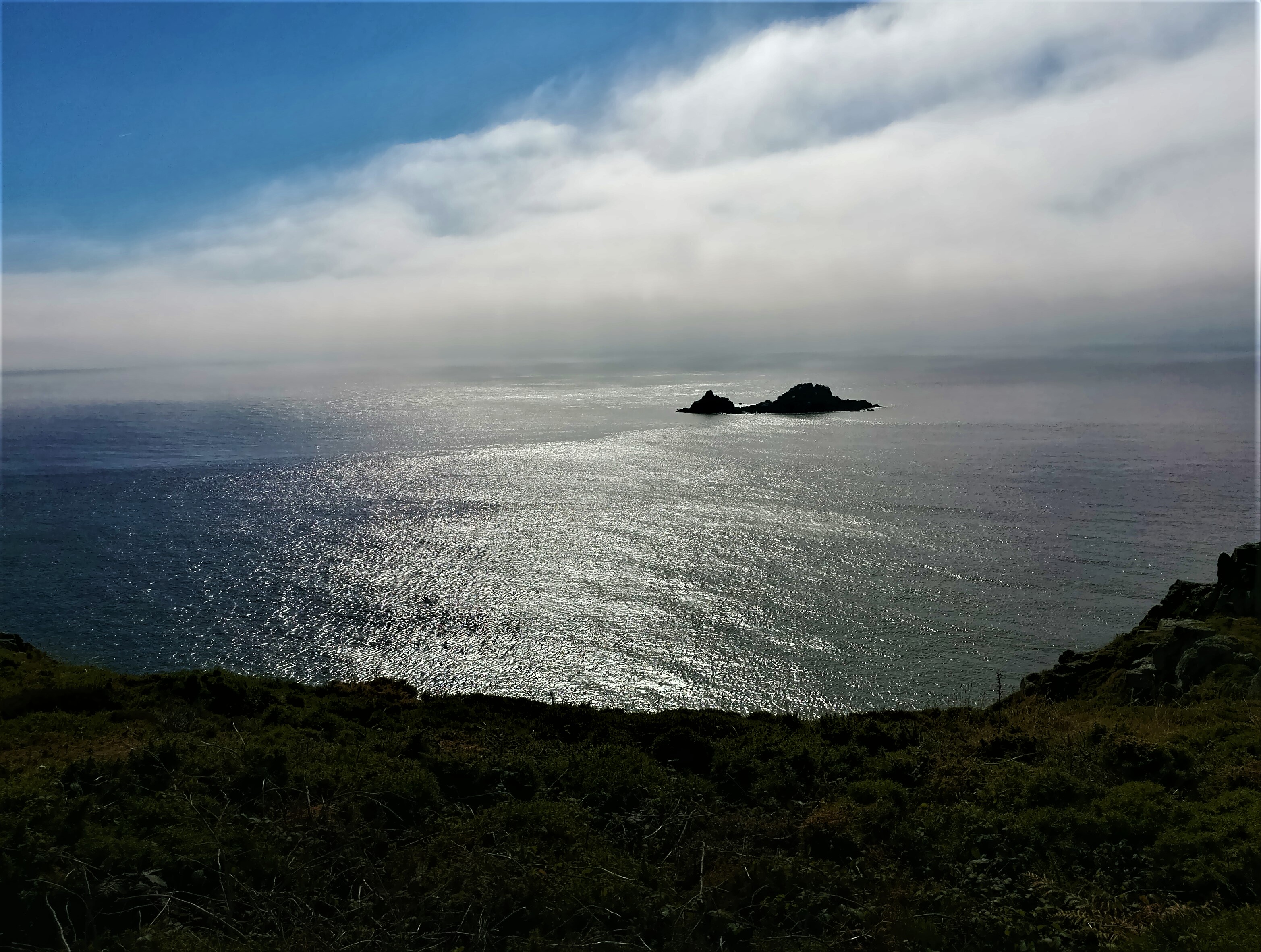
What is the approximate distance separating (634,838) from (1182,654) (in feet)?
65.4

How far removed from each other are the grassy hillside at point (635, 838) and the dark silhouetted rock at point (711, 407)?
128352 mm

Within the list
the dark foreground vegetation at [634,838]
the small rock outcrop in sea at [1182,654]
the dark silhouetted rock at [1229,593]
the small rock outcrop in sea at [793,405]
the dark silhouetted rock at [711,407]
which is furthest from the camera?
the dark silhouetted rock at [711,407]

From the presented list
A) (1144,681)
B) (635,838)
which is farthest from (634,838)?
(1144,681)

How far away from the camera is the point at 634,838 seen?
1276 cm

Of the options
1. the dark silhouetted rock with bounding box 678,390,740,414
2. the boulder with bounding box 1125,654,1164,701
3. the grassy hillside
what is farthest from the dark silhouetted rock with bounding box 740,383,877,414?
the grassy hillside

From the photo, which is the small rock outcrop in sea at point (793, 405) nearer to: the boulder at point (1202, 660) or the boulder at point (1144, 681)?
the boulder at point (1144, 681)

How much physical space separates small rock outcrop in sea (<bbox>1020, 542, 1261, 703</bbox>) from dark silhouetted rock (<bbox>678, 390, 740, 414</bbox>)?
381 ft

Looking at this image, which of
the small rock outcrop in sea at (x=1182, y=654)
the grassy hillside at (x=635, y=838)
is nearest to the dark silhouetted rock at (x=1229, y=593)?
the small rock outcrop in sea at (x=1182, y=654)

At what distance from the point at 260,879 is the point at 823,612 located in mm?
32052

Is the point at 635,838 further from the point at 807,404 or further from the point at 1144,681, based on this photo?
the point at 807,404

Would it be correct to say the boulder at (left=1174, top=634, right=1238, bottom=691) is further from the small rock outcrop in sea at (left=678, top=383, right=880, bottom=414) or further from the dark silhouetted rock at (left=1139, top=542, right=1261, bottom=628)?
the small rock outcrop in sea at (left=678, top=383, right=880, bottom=414)

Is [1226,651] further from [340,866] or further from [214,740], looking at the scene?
[214,740]

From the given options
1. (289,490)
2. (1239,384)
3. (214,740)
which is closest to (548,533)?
(289,490)

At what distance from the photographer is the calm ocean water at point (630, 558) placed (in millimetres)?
33625
